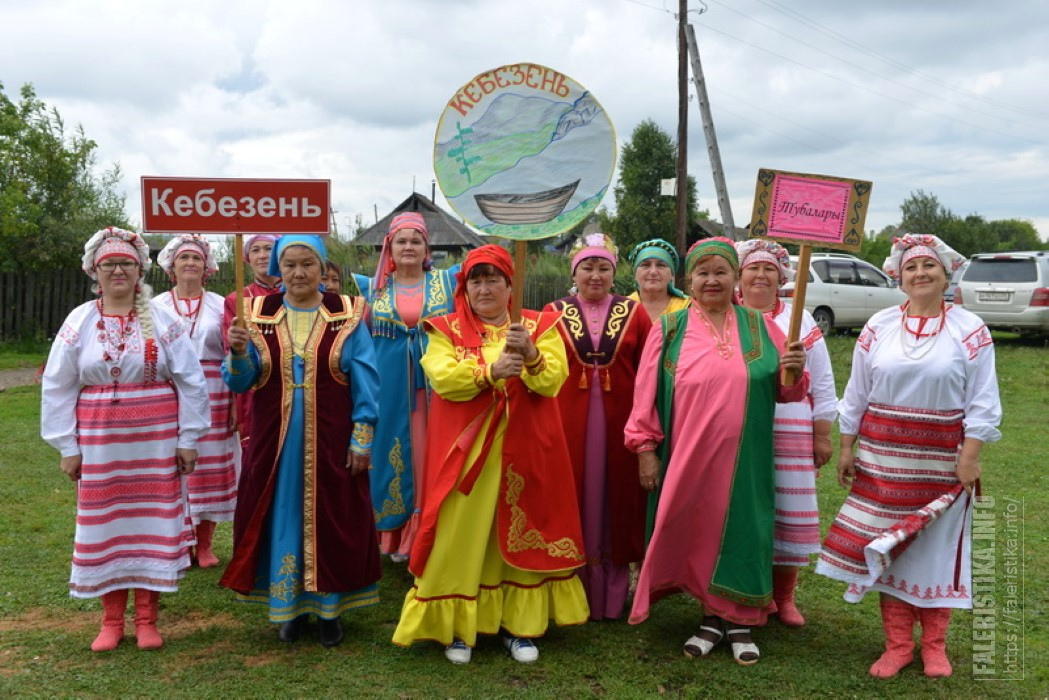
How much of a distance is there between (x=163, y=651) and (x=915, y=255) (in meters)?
3.90

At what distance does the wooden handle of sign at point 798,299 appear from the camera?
356 cm

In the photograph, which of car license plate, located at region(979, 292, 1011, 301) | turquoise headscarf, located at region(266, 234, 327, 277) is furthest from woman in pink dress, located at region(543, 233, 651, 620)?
car license plate, located at region(979, 292, 1011, 301)

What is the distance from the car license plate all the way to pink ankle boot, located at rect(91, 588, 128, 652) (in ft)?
49.0

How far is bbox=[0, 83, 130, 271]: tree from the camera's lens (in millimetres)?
15702

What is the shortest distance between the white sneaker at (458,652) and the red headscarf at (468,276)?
4.48 feet

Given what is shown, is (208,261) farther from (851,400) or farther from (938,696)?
(938,696)

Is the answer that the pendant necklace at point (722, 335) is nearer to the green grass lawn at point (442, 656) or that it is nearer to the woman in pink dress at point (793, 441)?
the woman in pink dress at point (793, 441)

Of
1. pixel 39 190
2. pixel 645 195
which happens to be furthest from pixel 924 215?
pixel 39 190

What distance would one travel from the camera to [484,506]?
3.85 metres

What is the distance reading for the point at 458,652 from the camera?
154 inches

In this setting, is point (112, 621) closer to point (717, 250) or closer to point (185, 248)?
point (185, 248)

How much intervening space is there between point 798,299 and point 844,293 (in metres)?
13.7

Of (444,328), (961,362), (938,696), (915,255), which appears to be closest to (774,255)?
(915,255)

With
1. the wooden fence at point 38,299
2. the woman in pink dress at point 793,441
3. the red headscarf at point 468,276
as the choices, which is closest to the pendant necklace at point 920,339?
the woman in pink dress at point 793,441
